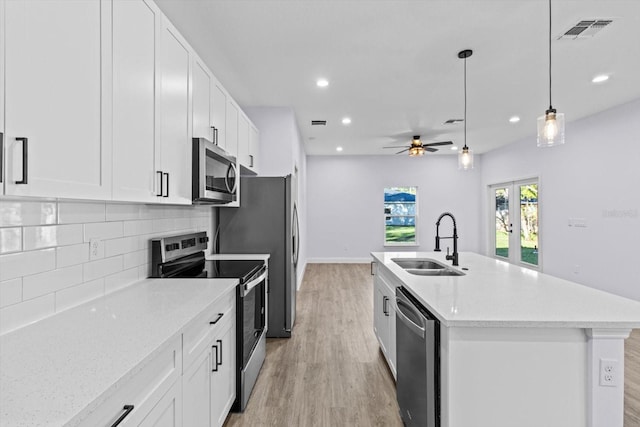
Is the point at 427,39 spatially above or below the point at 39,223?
above

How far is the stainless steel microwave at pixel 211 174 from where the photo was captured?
214 centimetres

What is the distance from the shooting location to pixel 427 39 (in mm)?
2799

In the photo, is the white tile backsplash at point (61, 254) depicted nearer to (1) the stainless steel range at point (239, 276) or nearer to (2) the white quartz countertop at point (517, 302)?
(1) the stainless steel range at point (239, 276)

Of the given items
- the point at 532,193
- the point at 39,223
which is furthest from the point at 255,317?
the point at 532,193

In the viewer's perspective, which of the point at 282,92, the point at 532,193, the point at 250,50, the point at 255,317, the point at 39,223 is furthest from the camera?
the point at 532,193

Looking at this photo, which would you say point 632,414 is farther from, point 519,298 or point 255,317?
point 255,317

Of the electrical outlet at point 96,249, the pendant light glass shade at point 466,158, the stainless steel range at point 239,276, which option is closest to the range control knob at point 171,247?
the stainless steel range at point 239,276

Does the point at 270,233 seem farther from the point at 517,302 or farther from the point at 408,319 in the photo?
the point at 517,302

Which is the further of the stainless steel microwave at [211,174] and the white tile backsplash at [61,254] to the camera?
the stainless steel microwave at [211,174]

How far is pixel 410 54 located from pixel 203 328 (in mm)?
2852

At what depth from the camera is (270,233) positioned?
350 cm

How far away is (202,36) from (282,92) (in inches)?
54.3

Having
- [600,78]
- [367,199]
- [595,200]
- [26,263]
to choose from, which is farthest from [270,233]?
[367,199]

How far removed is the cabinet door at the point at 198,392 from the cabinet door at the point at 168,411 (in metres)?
0.05
